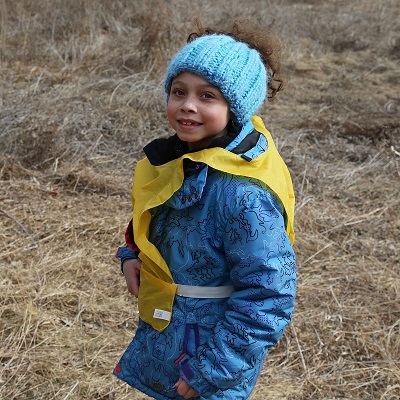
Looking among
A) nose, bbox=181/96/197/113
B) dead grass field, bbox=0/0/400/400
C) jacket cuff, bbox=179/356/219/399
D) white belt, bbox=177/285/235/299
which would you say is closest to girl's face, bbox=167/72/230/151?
nose, bbox=181/96/197/113

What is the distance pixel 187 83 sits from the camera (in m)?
1.61

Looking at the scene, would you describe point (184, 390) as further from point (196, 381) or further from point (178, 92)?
point (178, 92)

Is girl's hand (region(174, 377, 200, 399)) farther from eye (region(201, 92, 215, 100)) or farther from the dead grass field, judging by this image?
the dead grass field

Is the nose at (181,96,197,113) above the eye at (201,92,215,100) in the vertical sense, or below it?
below

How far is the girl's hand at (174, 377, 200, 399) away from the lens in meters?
1.59

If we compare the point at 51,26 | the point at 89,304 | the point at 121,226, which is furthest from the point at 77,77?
the point at 89,304

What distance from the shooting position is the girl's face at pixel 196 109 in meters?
1.59

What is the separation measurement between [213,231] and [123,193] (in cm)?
294

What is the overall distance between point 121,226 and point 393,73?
4679mm

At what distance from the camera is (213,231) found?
158 centimetres

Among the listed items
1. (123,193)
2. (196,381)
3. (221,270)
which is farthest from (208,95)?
(123,193)

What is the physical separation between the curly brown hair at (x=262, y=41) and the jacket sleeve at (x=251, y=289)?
42 centimetres

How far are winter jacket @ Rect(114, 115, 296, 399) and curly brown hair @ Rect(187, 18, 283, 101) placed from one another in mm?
213

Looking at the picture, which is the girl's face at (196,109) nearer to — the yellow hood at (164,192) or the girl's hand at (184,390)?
the yellow hood at (164,192)
